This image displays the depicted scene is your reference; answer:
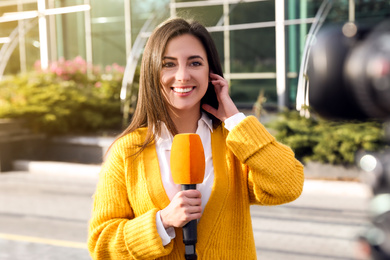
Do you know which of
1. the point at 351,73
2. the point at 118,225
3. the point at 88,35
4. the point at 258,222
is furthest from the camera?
the point at 88,35

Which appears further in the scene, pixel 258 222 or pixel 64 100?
pixel 64 100

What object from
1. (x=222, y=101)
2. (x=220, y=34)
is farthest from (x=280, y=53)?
(x=222, y=101)

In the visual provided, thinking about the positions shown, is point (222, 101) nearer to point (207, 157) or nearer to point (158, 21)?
point (207, 157)

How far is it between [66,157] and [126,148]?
11.1 meters

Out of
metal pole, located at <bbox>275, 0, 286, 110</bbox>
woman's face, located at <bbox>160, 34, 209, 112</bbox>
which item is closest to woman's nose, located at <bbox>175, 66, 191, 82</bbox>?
woman's face, located at <bbox>160, 34, 209, 112</bbox>

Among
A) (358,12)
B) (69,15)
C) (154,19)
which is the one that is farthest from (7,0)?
(358,12)

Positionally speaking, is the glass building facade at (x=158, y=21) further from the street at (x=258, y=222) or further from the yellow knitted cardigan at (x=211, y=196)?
the yellow knitted cardigan at (x=211, y=196)

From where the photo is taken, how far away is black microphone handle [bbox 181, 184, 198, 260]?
1749 mm

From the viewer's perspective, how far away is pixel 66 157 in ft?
41.7

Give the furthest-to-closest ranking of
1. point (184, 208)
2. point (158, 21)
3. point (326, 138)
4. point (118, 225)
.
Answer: point (158, 21), point (326, 138), point (118, 225), point (184, 208)

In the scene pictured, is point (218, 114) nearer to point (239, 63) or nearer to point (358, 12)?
point (358, 12)

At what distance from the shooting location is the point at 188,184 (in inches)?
69.3

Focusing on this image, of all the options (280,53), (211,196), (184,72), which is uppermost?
(280,53)

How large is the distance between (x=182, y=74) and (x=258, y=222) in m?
5.23
